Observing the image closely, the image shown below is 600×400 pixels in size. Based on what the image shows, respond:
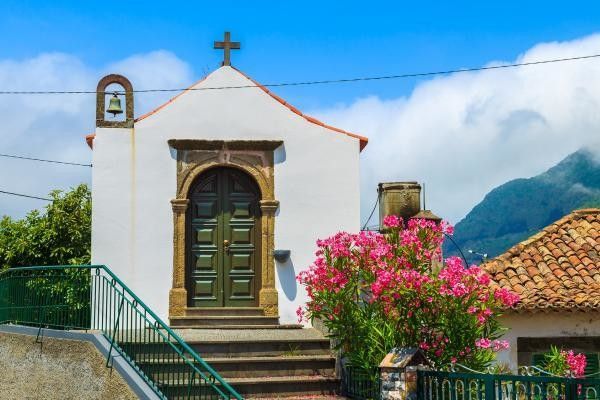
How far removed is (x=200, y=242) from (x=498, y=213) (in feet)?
342

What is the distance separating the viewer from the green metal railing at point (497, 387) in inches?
322

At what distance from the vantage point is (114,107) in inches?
549

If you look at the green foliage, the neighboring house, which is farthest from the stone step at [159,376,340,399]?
the green foliage

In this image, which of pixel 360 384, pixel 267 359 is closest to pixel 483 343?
pixel 360 384

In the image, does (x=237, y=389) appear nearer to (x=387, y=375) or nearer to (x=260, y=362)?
(x=260, y=362)

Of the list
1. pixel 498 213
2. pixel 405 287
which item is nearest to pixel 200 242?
pixel 405 287

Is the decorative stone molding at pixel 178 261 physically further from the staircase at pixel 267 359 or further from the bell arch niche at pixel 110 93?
the bell arch niche at pixel 110 93

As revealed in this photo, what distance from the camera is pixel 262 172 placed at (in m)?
14.2

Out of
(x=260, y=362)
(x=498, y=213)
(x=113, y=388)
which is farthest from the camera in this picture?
Answer: (x=498, y=213)

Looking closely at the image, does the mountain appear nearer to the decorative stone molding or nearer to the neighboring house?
the neighboring house

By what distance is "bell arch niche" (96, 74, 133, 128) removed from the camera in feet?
45.8

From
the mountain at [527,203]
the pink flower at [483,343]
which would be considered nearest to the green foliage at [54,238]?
the pink flower at [483,343]

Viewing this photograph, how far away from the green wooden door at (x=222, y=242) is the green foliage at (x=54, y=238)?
5397 millimetres

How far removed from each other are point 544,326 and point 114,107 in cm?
786
